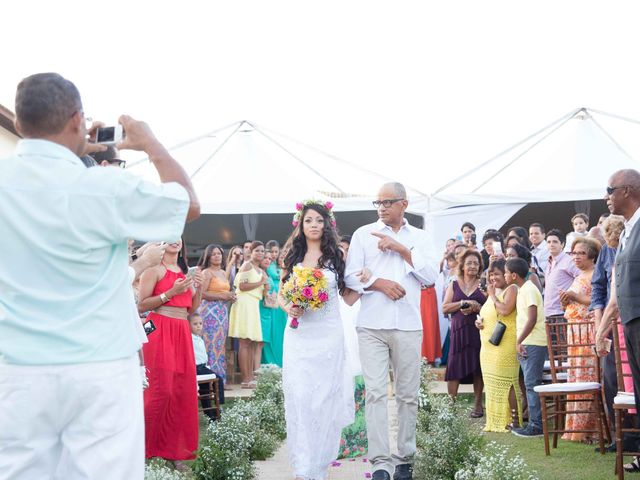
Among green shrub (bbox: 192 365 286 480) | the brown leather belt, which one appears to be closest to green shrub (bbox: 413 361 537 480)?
green shrub (bbox: 192 365 286 480)

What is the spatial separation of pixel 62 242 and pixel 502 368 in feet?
24.3

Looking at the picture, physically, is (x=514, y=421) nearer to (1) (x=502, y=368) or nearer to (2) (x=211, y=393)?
(1) (x=502, y=368)

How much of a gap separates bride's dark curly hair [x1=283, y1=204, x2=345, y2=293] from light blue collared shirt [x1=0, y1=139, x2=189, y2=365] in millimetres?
4488

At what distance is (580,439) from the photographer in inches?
349

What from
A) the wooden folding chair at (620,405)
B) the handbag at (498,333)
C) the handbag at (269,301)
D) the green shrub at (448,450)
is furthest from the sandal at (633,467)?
the handbag at (269,301)

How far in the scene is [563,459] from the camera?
25.9 feet

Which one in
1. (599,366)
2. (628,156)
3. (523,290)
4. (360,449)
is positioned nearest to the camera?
(599,366)

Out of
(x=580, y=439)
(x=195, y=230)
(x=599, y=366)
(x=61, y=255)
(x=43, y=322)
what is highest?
(x=195, y=230)

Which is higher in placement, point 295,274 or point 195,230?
point 195,230

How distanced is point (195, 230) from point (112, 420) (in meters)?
17.9

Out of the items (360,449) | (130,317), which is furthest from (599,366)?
(130,317)

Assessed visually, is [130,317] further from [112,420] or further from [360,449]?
[360,449]

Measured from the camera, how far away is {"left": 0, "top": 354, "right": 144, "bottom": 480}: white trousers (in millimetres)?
2805

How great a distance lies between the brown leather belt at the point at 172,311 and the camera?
25.2 ft
